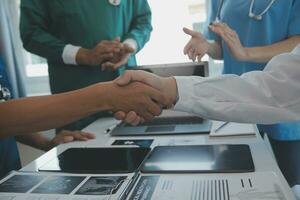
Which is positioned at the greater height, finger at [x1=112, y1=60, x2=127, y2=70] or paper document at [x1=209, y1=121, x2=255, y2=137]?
finger at [x1=112, y1=60, x2=127, y2=70]

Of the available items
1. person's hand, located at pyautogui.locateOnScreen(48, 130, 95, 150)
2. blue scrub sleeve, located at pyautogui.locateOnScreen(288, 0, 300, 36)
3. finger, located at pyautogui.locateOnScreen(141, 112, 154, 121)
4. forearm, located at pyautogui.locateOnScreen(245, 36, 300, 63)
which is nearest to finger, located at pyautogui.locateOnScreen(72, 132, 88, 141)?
person's hand, located at pyautogui.locateOnScreen(48, 130, 95, 150)

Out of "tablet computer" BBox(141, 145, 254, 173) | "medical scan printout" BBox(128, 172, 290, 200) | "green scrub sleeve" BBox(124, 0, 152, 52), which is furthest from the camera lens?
"green scrub sleeve" BBox(124, 0, 152, 52)

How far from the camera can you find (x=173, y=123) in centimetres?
141

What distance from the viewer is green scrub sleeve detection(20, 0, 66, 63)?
1.70 meters

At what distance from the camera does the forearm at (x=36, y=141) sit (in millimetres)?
1409

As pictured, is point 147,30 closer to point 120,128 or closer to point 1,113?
point 120,128

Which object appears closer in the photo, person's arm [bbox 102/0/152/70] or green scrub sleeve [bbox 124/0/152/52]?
person's arm [bbox 102/0/152/70]

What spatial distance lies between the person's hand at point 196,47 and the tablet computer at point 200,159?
51cm

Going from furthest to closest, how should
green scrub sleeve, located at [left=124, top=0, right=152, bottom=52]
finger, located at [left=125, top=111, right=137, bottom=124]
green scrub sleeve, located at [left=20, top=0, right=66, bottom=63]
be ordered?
green scrub sleeve, located at [left=124, top=0, right=152, bottom=52]
green scrub sleeve, located at [left=20, top=0, right=66, bottom=63]
finger, located at [left=125, top=111, right=137, bottom=124]

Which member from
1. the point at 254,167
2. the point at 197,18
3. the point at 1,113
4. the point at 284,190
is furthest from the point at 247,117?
the point at 197,18

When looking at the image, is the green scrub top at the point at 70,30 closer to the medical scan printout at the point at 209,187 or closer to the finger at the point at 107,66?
the finger at the point at 107,66

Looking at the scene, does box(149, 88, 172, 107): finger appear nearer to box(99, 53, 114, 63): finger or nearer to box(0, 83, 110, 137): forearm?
box(0, 83, 110, 137): forearm

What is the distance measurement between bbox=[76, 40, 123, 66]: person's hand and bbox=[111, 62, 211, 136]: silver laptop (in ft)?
0.53

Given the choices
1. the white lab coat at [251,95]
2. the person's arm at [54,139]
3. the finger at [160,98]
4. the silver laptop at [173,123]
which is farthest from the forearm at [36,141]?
the white lab coat at [251,95]
